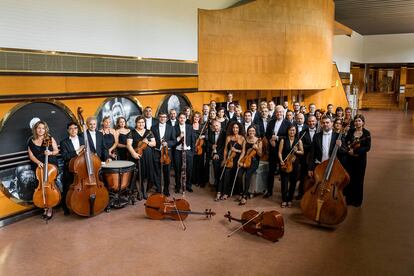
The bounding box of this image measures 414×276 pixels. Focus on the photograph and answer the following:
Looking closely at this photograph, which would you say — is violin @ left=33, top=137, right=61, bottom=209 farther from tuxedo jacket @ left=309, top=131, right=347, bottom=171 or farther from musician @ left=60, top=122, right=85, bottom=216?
tuxedo jacket @ left=309, top=131, right=347, bottom=171

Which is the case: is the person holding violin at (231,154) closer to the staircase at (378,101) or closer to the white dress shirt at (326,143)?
the white dress shirt at (326,143)

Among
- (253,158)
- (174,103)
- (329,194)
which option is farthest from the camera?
(174,103)

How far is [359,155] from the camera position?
661cm

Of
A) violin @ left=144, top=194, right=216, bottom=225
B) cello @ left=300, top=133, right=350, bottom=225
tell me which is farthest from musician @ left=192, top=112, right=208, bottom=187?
cello @ left=300, top=133, right=350, bottom=225

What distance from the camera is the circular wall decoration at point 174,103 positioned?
30.5 feet

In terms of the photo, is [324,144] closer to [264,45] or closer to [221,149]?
[221,149]

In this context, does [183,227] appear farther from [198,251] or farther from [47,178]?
[47,178]

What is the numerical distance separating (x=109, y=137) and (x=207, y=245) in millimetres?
2919

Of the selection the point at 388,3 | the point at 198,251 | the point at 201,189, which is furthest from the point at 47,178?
the point at 388,3

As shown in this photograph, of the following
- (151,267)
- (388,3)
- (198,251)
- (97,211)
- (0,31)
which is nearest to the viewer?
(151,267)

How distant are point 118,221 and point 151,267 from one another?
166cm

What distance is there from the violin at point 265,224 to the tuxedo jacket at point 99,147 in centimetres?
259

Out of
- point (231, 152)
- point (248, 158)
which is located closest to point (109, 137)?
point (231, 152)

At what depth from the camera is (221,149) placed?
25.1 ft
